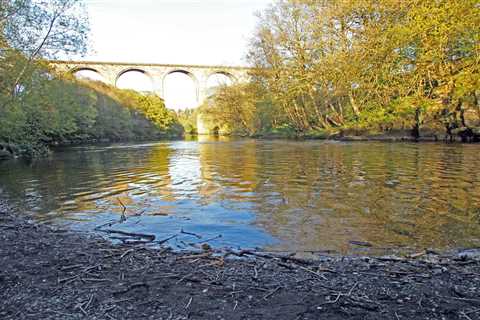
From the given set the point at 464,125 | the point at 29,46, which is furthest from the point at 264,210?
the point at 464,125

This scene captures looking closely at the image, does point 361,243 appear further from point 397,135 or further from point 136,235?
point 397,135

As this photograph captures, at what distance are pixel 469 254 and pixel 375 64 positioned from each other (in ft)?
87.7

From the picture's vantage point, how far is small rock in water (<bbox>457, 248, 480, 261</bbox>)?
380 centimetres

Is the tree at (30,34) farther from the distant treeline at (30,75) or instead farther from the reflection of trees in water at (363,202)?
the reflection of trees in water at (363,202)

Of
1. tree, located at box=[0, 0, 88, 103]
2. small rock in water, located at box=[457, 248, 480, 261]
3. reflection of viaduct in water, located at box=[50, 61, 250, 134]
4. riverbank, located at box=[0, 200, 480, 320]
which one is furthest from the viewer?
reflection of viaduct in water, located at box=[50, 61, 250, 134]

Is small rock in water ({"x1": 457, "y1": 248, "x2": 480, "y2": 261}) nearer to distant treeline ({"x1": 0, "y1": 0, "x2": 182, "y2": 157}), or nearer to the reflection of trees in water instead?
the reflection of trees in water

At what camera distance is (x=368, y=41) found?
27.4 meters

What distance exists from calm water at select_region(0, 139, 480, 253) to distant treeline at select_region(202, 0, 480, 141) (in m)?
14.7

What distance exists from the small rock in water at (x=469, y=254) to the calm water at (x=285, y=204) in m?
0.26

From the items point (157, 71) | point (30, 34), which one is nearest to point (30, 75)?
point (30, 34)

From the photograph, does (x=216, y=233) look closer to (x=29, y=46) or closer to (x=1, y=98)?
(x=1, y=98)

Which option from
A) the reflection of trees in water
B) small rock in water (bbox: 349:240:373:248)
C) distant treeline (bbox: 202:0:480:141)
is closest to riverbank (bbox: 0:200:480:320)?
small rock in water (bbox: 349:240:373:248)

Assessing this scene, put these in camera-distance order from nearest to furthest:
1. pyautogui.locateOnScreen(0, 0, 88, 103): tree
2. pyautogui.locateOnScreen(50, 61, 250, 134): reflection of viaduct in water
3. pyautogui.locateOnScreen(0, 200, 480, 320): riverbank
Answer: pyautogui.locateOnScreen(0, 200, 480, 320): riverbank, pyautogui.locateOnScreen(0, 0, 88, 103): tree, pyautogui.locateOnScreen(50, 61, 250, 134): reflection of viaduct in water

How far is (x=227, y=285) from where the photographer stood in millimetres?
3170
